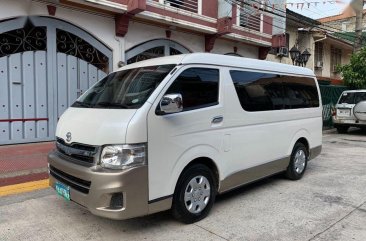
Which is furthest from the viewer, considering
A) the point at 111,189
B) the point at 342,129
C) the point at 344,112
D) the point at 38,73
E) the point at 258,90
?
the point at 342,129

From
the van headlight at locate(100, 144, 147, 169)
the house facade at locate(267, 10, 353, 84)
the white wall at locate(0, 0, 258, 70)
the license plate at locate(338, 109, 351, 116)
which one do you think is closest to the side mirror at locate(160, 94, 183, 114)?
the van headlight at locate(100, 144, 147, 169)

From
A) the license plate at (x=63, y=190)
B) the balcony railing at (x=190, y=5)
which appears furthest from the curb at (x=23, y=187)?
the balcony railing at (x=190, y=5)

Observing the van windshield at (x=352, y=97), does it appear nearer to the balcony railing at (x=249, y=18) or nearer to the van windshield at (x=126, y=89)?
the balcony railing at (x=249, y=18)

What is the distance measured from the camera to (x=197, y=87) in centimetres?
436

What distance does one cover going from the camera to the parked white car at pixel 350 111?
1280 centimetres

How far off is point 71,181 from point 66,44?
6680 mm

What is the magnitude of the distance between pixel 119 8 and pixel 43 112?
3599 millimetres

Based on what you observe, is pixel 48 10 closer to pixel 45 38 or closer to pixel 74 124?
pixel 45 38

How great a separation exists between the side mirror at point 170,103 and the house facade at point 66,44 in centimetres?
626

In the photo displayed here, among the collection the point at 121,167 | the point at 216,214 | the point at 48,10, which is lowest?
the point at 216,214

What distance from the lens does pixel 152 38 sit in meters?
11.7

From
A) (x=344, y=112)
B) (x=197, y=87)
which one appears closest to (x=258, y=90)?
(x=197, y=87)

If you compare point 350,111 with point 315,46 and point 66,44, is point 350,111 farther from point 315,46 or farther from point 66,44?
point 315,46

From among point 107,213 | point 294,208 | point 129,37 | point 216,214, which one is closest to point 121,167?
point 107,213
